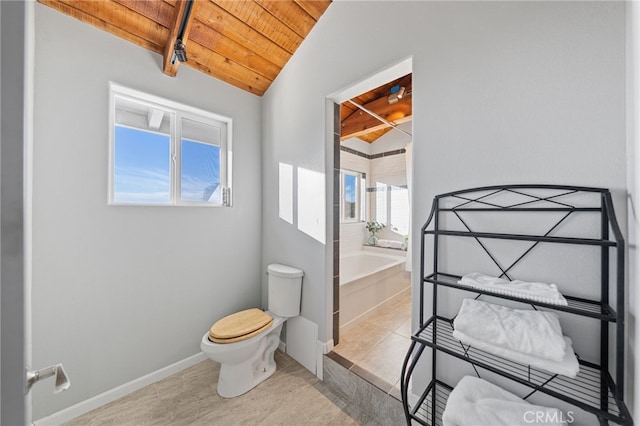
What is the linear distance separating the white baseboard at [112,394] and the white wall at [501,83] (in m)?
2.07

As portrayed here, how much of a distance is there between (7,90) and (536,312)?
1504mm

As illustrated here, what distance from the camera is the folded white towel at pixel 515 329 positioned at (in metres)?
0.77

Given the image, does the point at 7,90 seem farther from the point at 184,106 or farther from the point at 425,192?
the point at 184,106

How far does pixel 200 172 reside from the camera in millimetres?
2189

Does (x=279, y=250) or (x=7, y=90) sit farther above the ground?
(x=7, y=90)

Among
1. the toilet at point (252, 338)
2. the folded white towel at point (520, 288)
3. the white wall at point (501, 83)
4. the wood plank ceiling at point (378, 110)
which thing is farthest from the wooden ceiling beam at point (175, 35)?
the folded white towel at point (520, 288)

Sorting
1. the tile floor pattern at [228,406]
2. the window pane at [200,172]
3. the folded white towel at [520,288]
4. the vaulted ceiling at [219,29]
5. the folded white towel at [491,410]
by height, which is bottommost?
the tile floor pattern at [228,406]

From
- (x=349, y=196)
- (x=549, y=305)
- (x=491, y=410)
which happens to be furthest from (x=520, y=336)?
(x=349, y=196)

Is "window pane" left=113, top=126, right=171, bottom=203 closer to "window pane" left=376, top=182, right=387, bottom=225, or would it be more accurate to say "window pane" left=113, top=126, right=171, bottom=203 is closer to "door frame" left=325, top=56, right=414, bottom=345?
"door frame" left=325, top=56, right=414, bottom=345

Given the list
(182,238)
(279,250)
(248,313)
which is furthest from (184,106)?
(248,313)

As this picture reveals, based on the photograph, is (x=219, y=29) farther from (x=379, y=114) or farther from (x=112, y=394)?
(x=112, y=394)

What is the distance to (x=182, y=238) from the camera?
6.49 feet

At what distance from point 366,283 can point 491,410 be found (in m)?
1.62

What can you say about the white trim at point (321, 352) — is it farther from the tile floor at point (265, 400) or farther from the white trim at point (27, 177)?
the white trim at point (27, 177)
